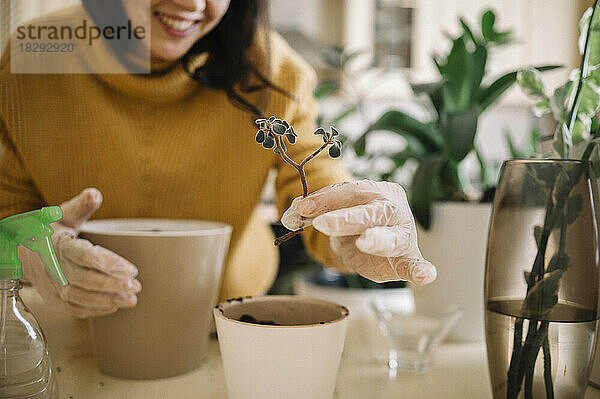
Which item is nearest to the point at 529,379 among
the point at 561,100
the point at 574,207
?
the point at 574,207

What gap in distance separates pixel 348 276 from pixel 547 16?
218 centimetres

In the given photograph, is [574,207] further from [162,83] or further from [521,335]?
[162,83]

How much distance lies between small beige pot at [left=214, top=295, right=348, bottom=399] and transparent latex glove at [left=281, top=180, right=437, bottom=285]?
0.07 metres

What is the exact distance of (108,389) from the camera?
45 cm

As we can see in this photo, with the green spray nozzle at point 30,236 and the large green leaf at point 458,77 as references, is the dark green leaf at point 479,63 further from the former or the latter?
the green spray nozzle at point 30,236

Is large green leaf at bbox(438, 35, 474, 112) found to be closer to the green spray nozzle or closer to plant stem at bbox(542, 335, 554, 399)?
plant stem at bbox(542, 335, 554, 399)

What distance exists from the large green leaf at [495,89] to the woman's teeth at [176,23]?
1.25 feet

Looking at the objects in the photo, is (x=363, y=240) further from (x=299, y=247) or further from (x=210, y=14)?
(x=299, y=247)

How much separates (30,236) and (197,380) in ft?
0.67

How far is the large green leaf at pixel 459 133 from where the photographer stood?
64cm

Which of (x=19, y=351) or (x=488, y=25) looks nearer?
(x=19, y=351)

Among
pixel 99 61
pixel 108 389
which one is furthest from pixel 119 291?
pixel 99 61

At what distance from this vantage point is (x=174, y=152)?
65 cm

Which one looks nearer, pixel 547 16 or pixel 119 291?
pixel 119 291
